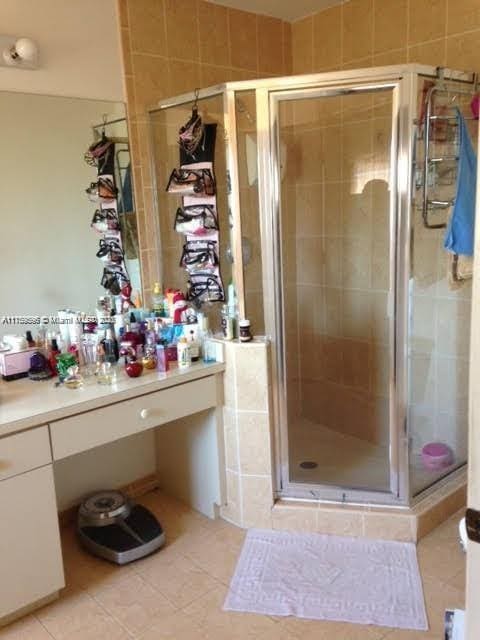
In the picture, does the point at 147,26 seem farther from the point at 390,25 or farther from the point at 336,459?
Answer: the point at 336,459

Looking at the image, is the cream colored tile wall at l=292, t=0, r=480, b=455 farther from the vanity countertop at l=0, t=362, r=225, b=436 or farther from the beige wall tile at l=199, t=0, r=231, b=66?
the vanity countertop at l=0, t=362, r=225, b=436

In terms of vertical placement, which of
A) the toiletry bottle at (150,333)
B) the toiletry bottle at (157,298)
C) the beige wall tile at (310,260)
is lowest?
the toiletry bottle at (150,333)

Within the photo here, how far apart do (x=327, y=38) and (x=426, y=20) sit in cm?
59

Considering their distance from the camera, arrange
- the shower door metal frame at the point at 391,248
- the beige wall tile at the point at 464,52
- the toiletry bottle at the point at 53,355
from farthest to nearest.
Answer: the beige wall tile at the point at 464,52 → the toiletry bottle at the point at 53,355 → the shower door metal frame at the point at 391,248

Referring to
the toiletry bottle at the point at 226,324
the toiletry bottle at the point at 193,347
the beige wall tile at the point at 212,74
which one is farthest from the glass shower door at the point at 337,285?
the beige wall tile at the point at 212,74

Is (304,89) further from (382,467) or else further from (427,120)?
(382,467)

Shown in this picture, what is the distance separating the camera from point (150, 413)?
2.12 m

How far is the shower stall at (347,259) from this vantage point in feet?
6.96

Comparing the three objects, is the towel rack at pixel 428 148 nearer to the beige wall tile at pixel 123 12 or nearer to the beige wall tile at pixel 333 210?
the beige wall tile at pixel 333 210

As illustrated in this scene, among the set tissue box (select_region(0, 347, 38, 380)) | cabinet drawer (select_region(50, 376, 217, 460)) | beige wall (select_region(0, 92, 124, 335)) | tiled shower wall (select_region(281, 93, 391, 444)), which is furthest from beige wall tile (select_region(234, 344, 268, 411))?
tissue box (select_region(0, 347, 38, 380))

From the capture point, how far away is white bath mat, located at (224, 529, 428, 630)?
1.88m

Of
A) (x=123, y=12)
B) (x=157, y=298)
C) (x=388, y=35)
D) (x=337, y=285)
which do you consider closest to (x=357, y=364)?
(x=337, y=285)

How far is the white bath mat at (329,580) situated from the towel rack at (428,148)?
1.32m

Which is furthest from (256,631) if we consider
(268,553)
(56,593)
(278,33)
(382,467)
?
(278,33)
